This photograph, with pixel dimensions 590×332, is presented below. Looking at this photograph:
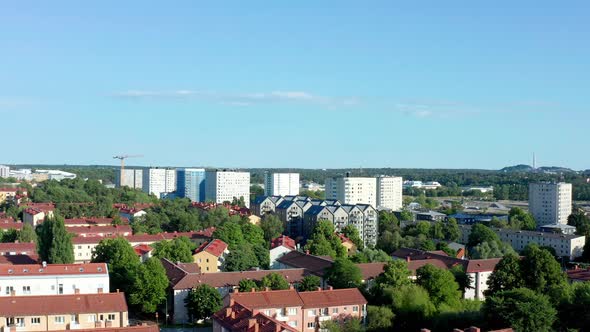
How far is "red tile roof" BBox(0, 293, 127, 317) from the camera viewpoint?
23.7 meters

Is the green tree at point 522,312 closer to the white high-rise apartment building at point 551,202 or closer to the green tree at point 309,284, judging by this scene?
the green tree at point 309,284

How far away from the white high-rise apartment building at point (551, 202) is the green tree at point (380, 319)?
5705 centimetres

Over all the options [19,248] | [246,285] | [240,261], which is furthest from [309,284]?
[19,248]

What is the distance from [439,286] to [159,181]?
99.3 metres

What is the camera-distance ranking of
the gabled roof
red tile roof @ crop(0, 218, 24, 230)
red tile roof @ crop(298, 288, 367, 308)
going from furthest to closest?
1. red tile roof @ crop(0, 218, 24, 230)
2. the gabled roof
3. red tile roof @ crop(298, 288, 367, 308)

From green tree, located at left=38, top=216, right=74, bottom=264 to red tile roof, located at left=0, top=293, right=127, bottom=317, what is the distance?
407 inches

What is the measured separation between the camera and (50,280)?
28656 mm

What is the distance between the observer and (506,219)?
68.1 meters

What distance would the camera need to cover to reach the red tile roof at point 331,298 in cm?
2630

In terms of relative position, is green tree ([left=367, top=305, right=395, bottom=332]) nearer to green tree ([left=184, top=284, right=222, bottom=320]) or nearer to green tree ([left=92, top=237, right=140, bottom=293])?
green tree ([left=184, top=284, right=222, bottom=320])

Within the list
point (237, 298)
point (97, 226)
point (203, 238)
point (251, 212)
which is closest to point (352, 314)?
point (237, 298)

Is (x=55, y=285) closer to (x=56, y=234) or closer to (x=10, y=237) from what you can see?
(x=56, y=234)

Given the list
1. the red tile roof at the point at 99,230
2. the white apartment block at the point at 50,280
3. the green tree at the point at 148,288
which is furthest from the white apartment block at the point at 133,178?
the green tree at the point at 148,288

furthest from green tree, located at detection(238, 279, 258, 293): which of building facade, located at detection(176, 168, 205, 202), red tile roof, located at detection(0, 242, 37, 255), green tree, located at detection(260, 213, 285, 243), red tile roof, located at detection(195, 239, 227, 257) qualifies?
building facade, located at detection(176, 168, 205, 202)
